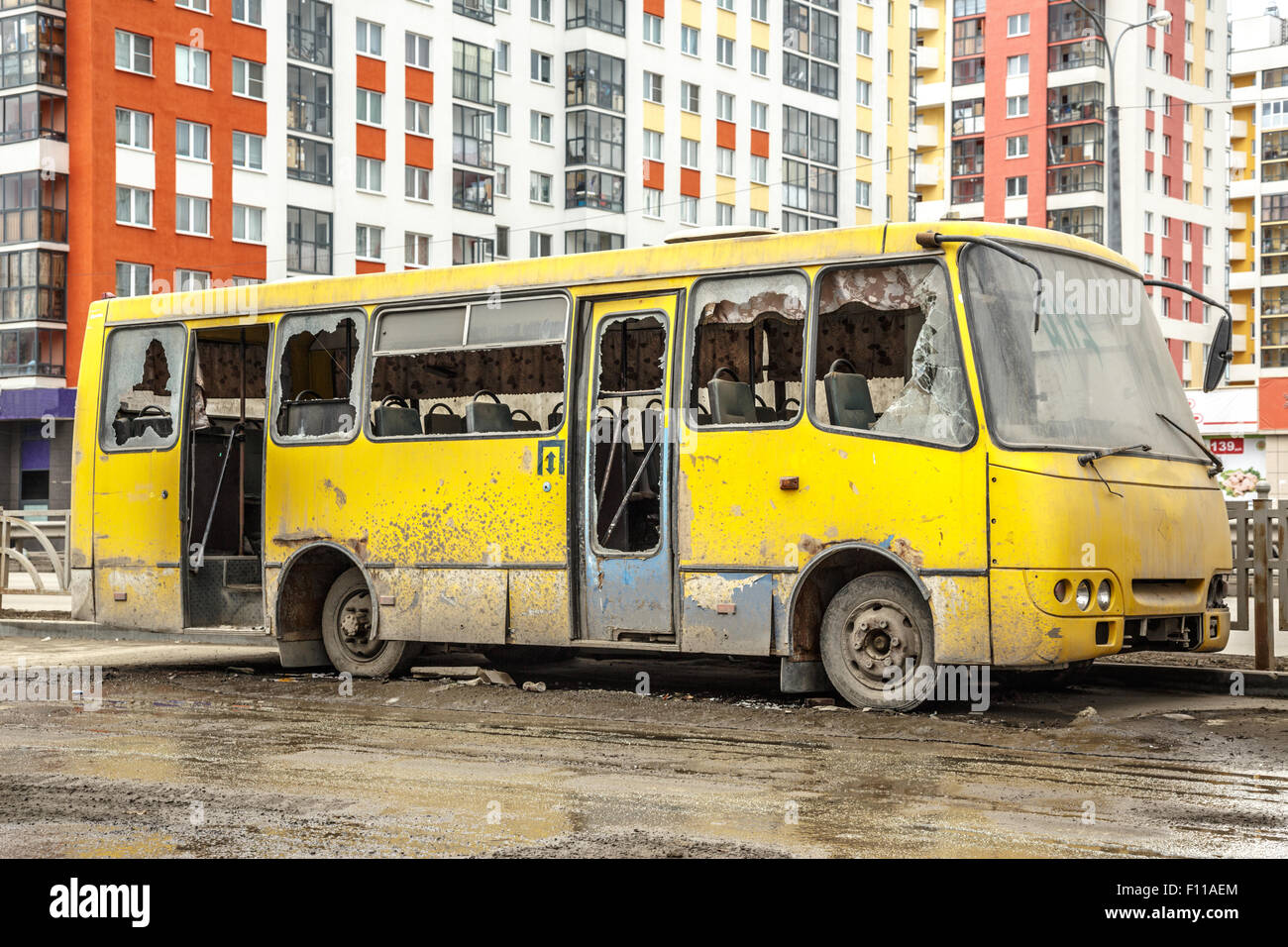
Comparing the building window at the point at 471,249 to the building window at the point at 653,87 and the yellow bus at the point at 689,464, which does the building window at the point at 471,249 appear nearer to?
the building window at the point at 653,87

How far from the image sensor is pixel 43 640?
1916 centimetres

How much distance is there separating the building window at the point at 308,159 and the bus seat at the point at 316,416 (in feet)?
161

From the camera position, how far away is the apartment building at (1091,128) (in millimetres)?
93750

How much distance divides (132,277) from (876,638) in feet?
162

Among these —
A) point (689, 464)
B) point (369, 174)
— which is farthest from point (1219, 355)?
point (369, 174)

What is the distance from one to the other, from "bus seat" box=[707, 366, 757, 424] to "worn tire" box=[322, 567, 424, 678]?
350 centimetres

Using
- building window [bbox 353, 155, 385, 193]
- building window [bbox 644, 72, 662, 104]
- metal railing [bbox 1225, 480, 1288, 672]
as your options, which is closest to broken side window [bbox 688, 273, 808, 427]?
metal railing [bbox 1225, 480, 1288, 672]

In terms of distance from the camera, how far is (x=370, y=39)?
2557 inches

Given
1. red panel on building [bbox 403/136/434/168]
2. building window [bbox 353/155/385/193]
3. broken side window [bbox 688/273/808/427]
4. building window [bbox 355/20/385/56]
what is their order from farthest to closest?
red panel on building [bbox 403/136/434/168] → building window [bbox 355/20/385/56] → building window [bbox 353/155/385/193] → broken side window [bbox 688/273/808/427]

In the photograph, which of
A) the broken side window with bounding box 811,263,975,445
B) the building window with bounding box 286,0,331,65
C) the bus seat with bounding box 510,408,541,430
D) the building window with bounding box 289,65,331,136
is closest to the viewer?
the broken side window with bounding box 811,263,975,445

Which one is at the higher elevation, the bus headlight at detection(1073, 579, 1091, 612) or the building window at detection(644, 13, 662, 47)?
the building window at detection(644, 13, 662, 47)

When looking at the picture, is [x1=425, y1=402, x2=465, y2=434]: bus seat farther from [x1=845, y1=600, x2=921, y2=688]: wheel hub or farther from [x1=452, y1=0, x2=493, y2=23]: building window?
[x1=452, y1=0, x2=493, y2=23]: building window

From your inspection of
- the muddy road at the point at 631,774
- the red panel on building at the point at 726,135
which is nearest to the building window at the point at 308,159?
the red panel on building at the point at 726,135

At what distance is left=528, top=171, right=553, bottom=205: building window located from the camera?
72125mm
